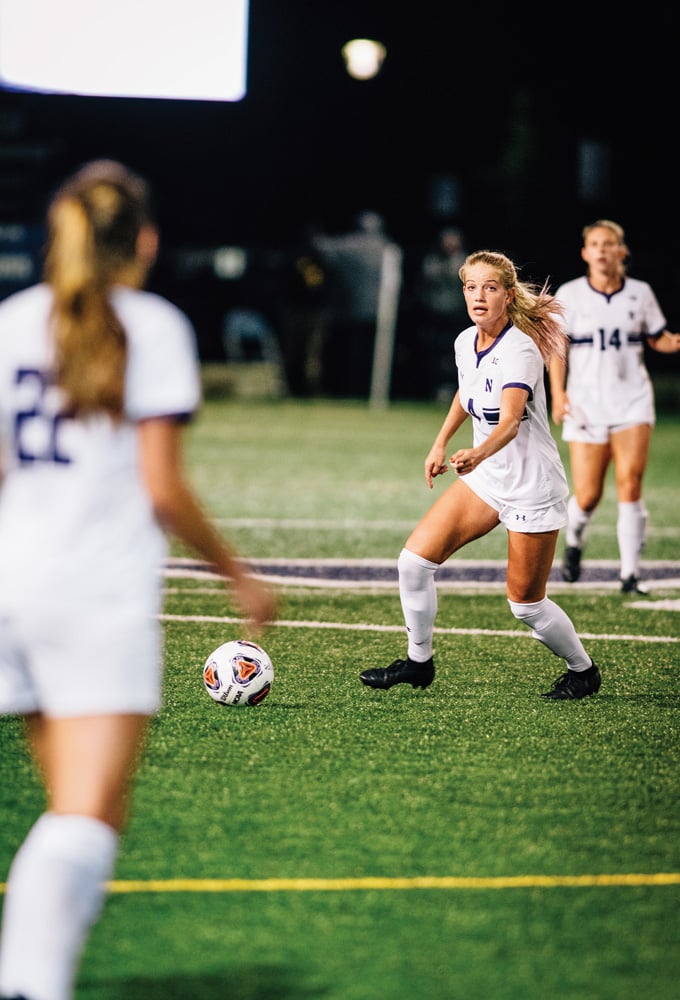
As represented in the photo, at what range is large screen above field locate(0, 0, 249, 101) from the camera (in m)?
19.1

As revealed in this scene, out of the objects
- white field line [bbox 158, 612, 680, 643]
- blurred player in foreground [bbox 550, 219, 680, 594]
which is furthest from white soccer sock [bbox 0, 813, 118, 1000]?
blurred player in foreground [bbox 550, 219, 680, 594]

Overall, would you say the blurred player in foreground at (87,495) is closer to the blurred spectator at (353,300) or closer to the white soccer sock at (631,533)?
the white soccer sock at (631,533)

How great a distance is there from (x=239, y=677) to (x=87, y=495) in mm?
3396

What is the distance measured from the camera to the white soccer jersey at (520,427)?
6.38 meters

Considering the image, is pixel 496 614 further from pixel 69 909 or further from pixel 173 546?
pixel 69 909

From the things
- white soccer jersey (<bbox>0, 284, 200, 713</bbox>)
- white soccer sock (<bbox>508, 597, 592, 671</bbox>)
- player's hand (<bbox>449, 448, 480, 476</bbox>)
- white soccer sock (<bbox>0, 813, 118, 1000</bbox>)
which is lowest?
white soccer sock (<bbox>508, 597, 592, 671</bbox>)

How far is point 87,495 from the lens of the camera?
3105mm

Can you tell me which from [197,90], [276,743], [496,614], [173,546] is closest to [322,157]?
[197,90]

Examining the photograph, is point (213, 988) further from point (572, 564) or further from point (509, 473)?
point (572, 564)

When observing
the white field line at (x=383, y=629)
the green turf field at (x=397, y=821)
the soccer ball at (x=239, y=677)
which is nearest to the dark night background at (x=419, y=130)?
the white field line at (x=383, y=629)

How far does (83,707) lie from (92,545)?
1.05ft

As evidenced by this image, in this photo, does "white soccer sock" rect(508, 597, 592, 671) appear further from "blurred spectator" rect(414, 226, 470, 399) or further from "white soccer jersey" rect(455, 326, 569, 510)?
"blurred spectator" rect(414, 226, 470, 399)

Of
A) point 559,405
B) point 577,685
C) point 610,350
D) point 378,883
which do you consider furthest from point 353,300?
point 378,883

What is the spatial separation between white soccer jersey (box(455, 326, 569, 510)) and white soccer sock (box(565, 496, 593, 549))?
3418 millimetres
